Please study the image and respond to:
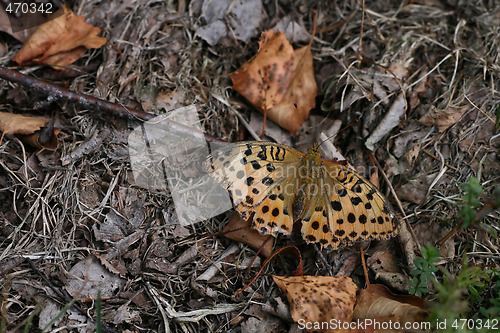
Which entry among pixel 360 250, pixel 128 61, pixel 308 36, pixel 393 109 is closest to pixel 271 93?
pixel 308 36

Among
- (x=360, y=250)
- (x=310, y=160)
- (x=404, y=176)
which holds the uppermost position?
(x=310, y=160)

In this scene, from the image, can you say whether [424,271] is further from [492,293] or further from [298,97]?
[298,97]

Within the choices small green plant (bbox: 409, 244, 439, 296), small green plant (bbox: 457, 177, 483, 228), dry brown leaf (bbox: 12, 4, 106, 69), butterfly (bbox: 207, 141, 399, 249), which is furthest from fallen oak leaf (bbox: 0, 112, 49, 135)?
small green plant (bbox: 457, 177, 483, 228)

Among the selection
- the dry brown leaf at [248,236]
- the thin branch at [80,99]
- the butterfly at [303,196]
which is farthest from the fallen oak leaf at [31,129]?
the dry brown leaf at [248,236]

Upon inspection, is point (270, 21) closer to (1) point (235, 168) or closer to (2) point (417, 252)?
(1) point (235, 168)

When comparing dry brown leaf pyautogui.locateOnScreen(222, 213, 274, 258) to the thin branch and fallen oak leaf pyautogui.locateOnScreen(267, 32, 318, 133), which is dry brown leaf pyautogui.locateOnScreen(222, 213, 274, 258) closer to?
the thin branch

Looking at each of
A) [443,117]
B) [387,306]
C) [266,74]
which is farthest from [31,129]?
[443,117]

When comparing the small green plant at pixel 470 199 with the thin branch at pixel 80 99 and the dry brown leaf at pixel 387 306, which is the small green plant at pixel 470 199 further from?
the thin branch at pixel 80 99
